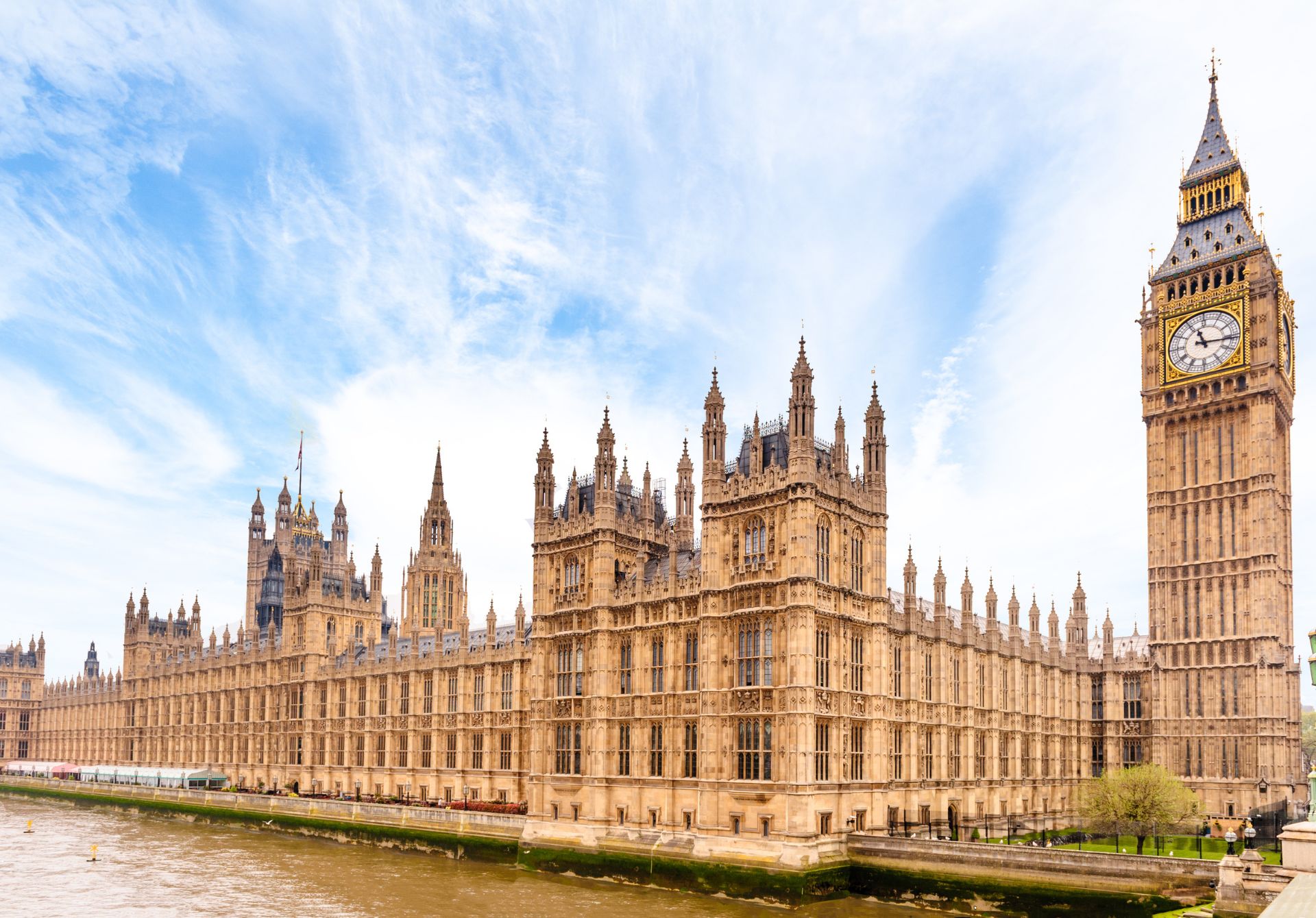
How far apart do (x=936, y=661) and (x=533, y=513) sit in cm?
2904

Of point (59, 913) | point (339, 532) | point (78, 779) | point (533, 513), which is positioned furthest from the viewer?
point (339, 532)

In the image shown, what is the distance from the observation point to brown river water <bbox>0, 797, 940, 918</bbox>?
2210 inches

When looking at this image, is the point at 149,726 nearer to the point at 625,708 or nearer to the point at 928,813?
the point at 625,708

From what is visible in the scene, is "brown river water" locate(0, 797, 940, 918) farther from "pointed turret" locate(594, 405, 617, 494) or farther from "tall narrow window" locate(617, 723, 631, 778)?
"pointed turret" locate(594, 405, 617, 494)

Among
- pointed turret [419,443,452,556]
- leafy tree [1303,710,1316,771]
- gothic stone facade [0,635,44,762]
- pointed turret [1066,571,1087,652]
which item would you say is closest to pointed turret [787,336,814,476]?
pointed turret [1066,571,1087,652]

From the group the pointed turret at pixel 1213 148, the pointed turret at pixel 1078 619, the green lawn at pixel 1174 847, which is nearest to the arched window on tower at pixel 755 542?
the green lawn at pixel 1174 847

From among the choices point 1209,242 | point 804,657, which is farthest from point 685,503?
point 1209,242

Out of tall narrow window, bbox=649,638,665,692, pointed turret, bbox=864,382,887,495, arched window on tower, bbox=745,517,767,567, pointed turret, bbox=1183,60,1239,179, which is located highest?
pointed turret, bbox=1183,60,1239,179

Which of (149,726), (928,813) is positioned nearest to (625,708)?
(928,813)

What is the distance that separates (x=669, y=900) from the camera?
5806 centimetres

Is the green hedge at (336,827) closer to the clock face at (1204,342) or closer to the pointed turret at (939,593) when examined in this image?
the pointed turret at (939,593)

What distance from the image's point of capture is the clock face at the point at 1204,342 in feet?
303

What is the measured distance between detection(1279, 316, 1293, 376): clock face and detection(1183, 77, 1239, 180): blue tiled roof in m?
14.7

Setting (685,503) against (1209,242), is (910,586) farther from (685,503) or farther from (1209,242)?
(1209,242)
